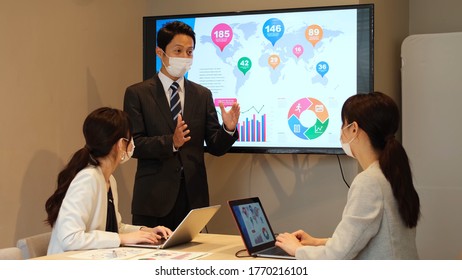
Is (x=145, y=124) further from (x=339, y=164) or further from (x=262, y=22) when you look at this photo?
(x=339, y=164)

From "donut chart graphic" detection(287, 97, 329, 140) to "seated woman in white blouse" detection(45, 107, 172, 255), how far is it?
1492 mm

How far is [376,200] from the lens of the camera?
219cm

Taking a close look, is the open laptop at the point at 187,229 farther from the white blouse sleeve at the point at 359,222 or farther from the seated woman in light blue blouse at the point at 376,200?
the white blouse sleeve at the point at 359,222

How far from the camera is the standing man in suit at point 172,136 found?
143 inches

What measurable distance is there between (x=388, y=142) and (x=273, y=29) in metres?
1.98

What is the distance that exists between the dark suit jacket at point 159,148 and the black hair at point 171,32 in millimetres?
257

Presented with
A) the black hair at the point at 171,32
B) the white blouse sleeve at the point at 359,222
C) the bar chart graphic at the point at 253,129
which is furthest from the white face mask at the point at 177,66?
the white blouse sleeve at the point at 359,222

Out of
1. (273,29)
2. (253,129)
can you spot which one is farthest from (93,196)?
(273,29)

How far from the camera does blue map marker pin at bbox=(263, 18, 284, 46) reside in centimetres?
411

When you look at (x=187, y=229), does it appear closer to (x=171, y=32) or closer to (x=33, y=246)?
(x=33, y=246)

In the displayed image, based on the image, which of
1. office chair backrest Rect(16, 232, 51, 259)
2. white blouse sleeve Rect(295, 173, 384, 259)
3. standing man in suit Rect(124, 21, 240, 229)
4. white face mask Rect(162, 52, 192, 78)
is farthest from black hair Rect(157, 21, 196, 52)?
white blouse sleeve Rect(295, 173, 384, 259)

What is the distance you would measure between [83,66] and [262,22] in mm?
1220

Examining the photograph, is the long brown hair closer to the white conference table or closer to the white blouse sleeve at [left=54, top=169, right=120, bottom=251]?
the white blouse sleeve at [left=54, top=169, right=120, bottom=251]

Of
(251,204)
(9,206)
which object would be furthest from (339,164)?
(9,206)
